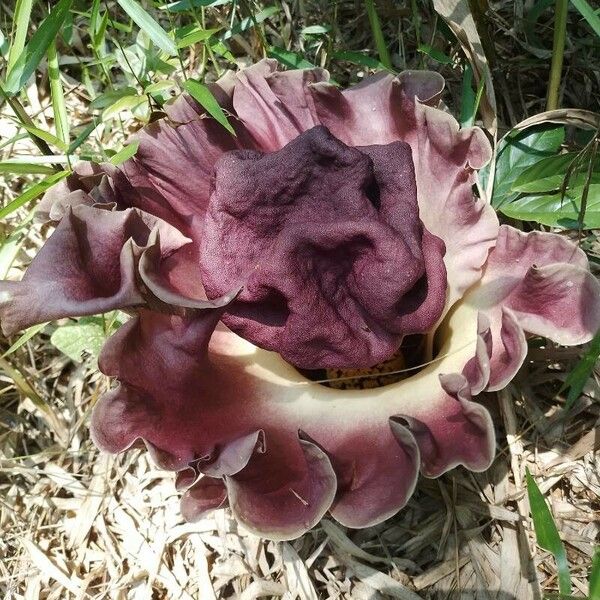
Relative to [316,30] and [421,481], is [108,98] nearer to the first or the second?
[316,30]

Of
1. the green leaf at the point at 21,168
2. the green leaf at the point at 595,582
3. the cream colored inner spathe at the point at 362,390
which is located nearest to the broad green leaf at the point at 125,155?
the green leaf at the point at 21,168

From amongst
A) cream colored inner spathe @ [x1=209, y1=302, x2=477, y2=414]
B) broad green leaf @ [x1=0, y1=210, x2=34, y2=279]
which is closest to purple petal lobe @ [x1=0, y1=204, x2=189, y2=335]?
→ cream colored inner spathe @ [x1=209, y1=302, x2=477, y2=414]

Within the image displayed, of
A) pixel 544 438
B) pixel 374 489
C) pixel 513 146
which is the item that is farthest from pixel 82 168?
pixel 544 438

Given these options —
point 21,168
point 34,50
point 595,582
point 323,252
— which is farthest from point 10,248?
point 595,582

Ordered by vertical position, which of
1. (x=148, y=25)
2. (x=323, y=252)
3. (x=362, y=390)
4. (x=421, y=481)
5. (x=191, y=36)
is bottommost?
(x=421, y=481)

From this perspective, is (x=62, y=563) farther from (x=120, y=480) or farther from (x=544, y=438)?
(x=544, y=438)

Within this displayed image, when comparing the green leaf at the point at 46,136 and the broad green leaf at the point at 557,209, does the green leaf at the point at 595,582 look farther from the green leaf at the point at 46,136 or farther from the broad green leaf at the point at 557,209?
the green leaf at the point at 46,136

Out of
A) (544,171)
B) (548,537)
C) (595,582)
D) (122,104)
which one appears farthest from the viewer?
(122,104)
